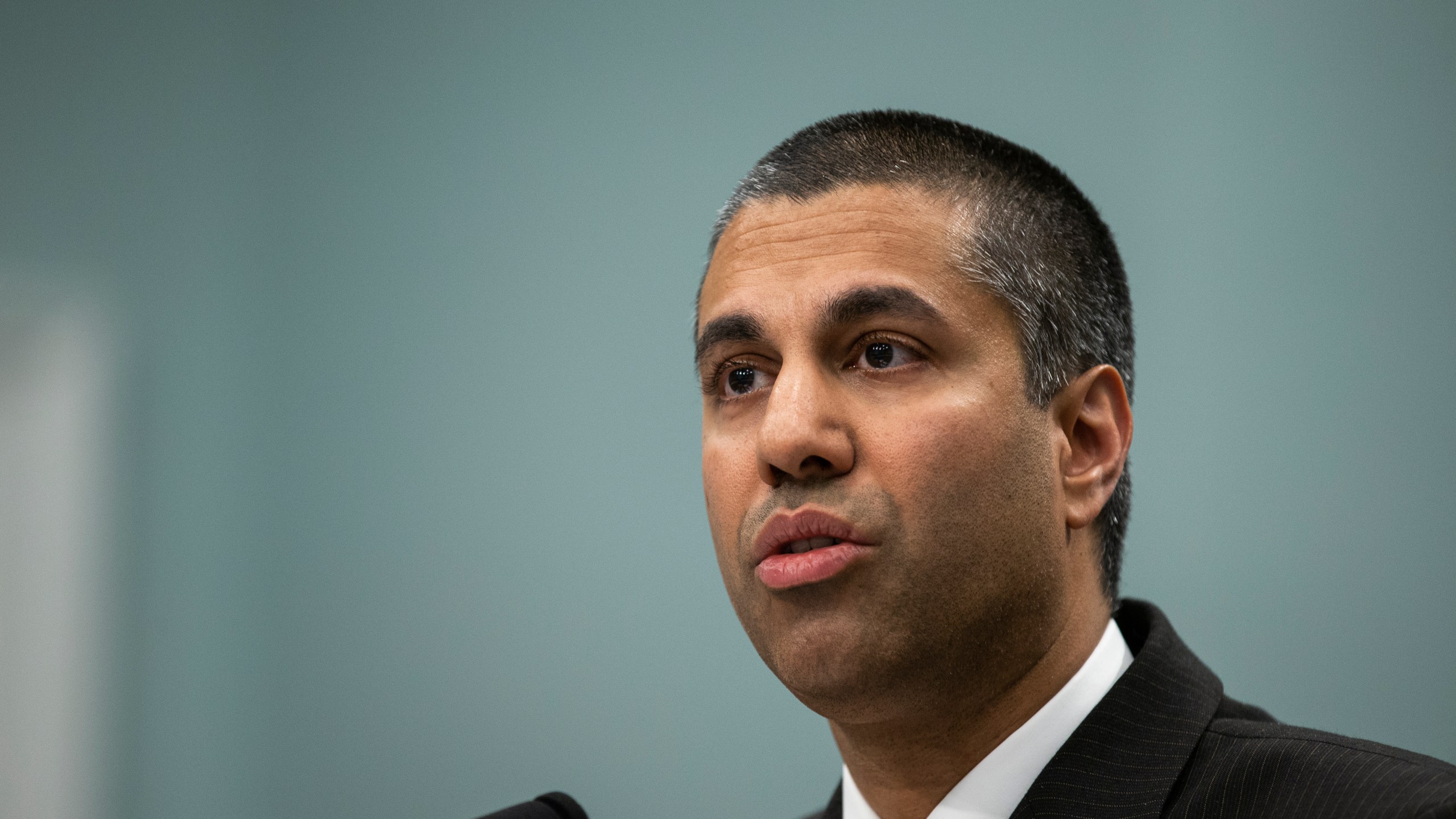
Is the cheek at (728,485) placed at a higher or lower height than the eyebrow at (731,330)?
lower

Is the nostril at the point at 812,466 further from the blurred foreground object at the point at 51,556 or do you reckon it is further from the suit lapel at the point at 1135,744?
the blurred foreground object at the point at 51,556

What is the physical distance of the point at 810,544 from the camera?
121 cm

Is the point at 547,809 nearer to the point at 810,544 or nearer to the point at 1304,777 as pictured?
the point at 810,544

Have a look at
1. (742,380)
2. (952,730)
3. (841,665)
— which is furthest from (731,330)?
(952,730)

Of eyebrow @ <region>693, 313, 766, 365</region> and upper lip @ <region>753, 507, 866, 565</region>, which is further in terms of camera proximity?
eyebrow @ <region>693, 313, 766, 365</region>

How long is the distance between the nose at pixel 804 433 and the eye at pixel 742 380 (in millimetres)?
115

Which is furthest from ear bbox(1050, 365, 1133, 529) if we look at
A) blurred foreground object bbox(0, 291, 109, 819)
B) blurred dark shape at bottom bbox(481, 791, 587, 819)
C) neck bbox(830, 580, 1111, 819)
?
blurred foreground object bbox(0, 291, 109, 819)

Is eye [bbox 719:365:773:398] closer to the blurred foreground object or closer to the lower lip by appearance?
the lower lip

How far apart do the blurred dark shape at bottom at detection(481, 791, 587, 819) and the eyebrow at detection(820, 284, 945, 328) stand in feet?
1.85

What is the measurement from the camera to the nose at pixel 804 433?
3.92ft

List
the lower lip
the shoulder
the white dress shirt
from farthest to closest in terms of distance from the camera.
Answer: the white dress shirt
the lower lip
the shoulder

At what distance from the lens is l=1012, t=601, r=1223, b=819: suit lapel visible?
3.96 feet

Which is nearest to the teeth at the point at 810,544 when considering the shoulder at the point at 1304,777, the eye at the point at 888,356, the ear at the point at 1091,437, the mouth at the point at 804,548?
the mouth at the point at 804,548

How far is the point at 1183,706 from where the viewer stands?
129 centimetres
